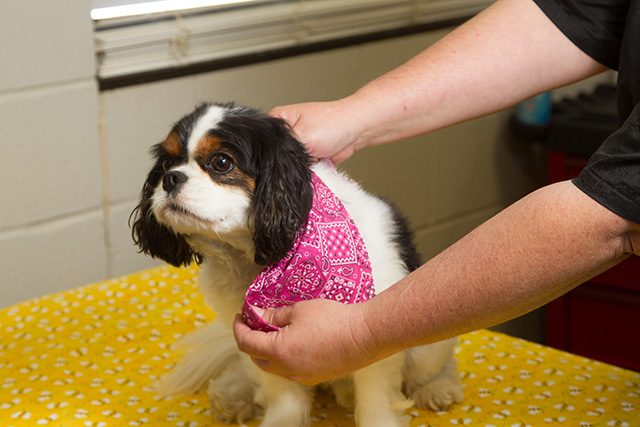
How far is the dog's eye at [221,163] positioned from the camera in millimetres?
1166

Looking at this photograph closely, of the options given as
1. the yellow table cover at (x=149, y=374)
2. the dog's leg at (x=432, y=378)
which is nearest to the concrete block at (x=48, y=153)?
the yellow table cover at (x=149, y=374)

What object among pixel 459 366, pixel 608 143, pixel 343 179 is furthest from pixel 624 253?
pixel 459 366

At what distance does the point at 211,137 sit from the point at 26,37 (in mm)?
826

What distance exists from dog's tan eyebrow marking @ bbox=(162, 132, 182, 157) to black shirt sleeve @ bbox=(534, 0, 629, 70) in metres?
0.62

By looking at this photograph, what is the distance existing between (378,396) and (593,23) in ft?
2.11

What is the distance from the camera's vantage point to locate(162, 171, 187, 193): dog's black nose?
1.15 meters

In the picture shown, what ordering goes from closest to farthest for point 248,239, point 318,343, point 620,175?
point 620,175 < point 318,343 < point 248,239

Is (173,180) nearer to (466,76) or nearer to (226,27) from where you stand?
(466,76)

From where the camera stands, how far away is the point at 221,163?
3.83 feet

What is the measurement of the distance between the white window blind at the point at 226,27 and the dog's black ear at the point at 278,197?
2.84 feet

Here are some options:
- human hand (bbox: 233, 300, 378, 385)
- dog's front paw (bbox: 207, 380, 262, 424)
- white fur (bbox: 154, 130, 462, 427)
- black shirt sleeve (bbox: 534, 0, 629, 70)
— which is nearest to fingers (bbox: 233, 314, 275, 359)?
human hand (bbox: 233, 300, 378, 385)

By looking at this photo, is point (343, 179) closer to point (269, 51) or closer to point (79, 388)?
point (79, 388)

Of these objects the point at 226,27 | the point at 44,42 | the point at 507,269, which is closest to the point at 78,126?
the point at 44,42

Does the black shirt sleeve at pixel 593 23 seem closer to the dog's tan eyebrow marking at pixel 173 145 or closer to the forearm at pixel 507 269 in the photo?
the forearm at pixel 507 269
